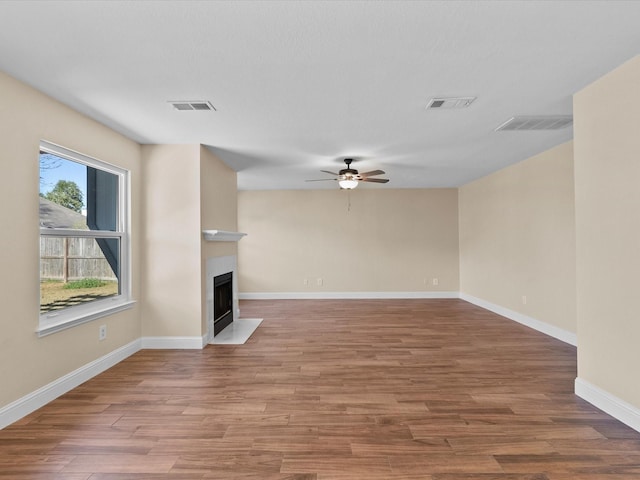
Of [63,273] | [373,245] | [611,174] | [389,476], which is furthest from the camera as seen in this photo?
[373,245]

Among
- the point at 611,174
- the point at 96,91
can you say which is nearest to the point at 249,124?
the point at 96,91

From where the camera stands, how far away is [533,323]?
15.9 ft

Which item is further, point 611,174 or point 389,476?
point 611,174

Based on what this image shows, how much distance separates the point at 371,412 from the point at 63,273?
2.86 m

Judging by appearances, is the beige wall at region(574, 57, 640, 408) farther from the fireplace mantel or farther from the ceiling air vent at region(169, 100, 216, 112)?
the fireplace mantel

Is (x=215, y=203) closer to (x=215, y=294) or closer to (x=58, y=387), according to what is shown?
(x=215, y=294)

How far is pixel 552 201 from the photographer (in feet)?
14.5

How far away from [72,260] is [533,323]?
226 inches

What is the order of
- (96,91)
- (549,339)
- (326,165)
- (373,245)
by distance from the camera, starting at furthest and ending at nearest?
(373,245), (326,165), (549,339), (96,91)

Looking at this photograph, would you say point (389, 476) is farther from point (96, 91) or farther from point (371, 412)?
point (96, 91)

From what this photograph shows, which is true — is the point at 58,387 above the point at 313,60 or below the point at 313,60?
below

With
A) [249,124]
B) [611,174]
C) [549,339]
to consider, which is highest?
[249,124]

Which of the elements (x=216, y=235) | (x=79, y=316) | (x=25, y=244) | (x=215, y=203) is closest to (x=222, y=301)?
(x=216, y=235)

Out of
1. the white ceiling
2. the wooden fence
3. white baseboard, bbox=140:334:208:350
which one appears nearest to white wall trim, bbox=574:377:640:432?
the white ceiling
